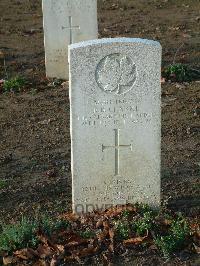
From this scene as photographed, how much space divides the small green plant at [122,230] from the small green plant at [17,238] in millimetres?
660

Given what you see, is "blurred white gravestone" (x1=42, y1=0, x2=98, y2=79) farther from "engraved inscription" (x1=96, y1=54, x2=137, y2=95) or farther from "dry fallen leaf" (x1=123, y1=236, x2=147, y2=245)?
"dry fallen leaf" (x1=123, y1=236, x2=147, y2=245)

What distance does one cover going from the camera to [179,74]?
948 centimetres

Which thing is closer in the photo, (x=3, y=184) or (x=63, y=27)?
(x=3, y=184)

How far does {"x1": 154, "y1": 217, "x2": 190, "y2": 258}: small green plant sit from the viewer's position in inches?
191

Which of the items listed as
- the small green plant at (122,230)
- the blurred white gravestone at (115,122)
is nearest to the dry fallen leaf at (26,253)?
the small green plant at (122,230)

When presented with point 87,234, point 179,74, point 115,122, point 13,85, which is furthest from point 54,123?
point 87,234

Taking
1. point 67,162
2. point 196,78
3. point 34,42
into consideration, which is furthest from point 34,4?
point 67,162

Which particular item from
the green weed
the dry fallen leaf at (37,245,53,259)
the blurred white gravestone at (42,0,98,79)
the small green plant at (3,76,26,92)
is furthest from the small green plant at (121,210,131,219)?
the blurred white gravestone at (42,0,98,79)

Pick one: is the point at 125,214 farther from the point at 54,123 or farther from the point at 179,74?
the point at 179,74

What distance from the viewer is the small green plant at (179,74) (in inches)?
373

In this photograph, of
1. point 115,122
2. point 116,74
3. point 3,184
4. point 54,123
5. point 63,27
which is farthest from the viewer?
point 63,27

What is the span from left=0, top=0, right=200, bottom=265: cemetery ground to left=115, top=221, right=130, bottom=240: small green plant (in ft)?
0.83

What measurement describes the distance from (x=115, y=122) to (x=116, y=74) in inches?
16.3

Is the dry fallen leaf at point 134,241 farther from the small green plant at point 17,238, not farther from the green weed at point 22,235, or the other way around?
the small green plant at point 17,238
